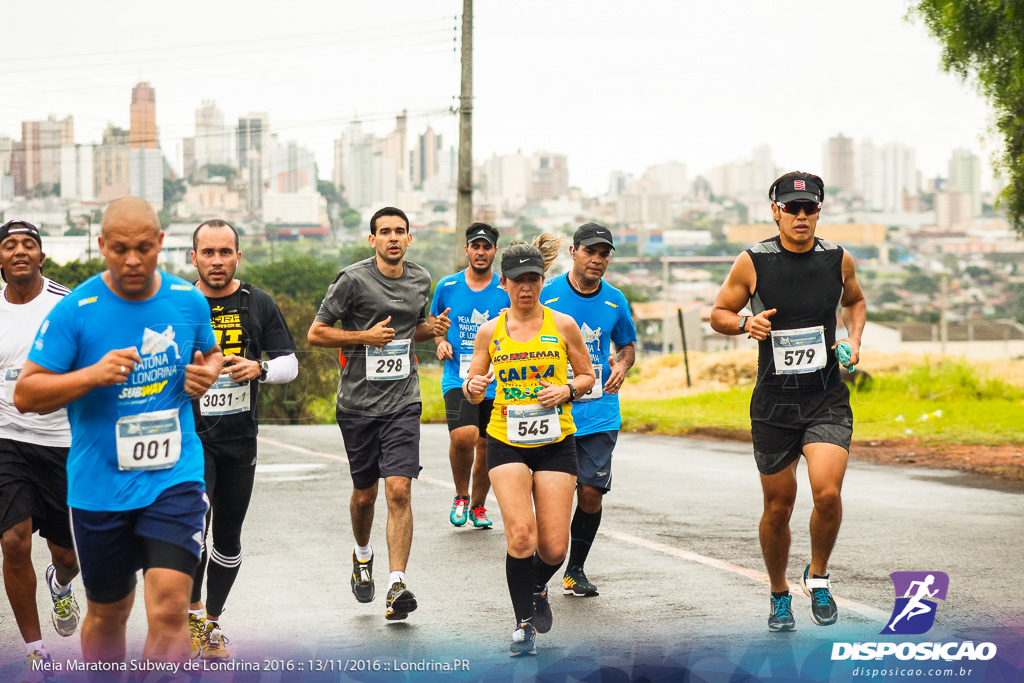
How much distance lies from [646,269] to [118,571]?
397ft

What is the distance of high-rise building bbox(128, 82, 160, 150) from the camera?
56.0 m

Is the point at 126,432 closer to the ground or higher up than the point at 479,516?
higher up

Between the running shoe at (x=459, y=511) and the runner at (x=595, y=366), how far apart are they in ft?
8.11

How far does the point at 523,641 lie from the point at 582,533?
70.8 inches

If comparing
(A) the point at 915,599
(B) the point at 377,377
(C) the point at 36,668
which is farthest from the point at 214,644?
(A) the point at 915,599

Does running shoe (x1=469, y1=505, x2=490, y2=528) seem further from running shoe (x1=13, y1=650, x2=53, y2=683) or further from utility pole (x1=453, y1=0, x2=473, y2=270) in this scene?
utility pole (x1=453, y1=0, x2=473, y2=270)

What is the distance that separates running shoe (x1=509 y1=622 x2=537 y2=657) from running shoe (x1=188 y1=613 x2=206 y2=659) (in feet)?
5.18

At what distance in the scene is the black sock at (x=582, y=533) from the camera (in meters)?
7.71

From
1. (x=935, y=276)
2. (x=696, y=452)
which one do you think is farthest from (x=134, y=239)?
(x=935, y=276)

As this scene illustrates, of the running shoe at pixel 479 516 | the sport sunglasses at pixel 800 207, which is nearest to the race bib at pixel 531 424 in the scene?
the sport sunglasses at pixel 800 207

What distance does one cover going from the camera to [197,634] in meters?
6.07

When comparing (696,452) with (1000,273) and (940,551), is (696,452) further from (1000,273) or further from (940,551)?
(1000,273)

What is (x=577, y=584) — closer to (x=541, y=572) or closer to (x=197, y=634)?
(x=541, y=572)

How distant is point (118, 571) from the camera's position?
464 cm
